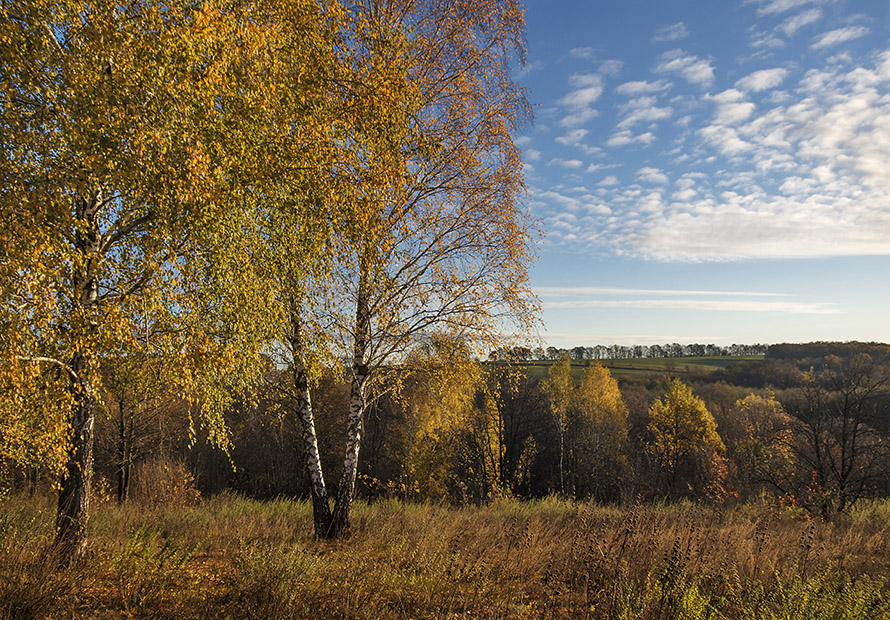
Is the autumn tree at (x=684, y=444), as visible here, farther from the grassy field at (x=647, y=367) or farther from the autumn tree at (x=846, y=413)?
the grassy field at (x=647, y=367)

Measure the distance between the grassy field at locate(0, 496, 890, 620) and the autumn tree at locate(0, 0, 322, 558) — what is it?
4.14 feet

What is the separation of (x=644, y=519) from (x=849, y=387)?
12681 millimetres

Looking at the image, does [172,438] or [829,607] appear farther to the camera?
[172,438]

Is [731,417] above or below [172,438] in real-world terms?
below

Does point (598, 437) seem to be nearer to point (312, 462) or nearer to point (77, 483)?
point (312, 462)

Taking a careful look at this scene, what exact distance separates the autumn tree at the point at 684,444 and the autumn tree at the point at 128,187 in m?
40.1

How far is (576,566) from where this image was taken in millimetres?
5609

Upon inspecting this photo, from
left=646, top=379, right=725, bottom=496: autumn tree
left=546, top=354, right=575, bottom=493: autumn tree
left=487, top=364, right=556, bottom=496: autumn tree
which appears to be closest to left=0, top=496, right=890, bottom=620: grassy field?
left=487, top=364, right=556, bottom=496: autumn tree

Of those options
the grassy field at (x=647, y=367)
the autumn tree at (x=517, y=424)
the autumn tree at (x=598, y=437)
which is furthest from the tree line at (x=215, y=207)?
the grassy field at (x=647, y=367)

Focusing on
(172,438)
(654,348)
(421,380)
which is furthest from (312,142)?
(654,348)

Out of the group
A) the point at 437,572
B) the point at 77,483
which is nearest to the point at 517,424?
the point at 437,572

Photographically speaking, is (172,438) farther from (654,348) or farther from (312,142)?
(654,348)

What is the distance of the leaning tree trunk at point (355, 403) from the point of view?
736 centimetres

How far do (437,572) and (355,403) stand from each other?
3.15 m
